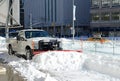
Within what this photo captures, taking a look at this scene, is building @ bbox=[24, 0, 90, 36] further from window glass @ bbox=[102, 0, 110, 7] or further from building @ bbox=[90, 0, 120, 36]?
window glass @ bbox=[102, 0, 110, 7]

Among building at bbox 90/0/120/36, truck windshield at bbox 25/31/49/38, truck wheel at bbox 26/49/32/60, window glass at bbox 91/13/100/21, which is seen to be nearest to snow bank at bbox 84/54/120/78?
truck wheel at bbox 26/49/32/60

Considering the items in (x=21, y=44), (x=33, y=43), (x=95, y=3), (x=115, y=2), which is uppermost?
(x=115, y=2)

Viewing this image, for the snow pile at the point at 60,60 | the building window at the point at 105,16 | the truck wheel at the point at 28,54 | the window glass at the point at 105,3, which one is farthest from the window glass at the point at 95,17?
the snow pile at the point at 60,60

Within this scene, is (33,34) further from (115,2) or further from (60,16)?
(60,16)

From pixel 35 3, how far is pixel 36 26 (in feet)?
44.4

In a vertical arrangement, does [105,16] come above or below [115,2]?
below

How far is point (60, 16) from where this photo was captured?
11644 cm

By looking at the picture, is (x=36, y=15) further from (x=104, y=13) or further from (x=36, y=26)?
(x=104, y=13)

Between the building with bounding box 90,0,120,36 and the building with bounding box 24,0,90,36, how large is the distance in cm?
1094

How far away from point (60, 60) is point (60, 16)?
9984 centimetres

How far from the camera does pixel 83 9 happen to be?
11475 centimetres

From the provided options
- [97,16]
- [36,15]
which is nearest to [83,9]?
[97,16]

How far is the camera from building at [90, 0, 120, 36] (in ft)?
303

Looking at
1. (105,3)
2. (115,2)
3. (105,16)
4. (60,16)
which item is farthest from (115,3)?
(60,16)
